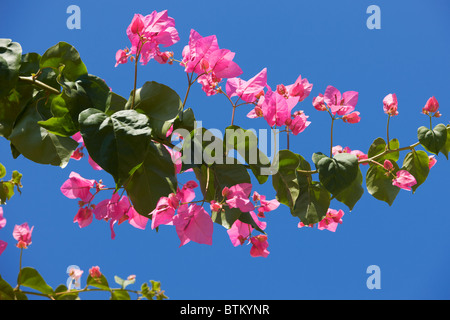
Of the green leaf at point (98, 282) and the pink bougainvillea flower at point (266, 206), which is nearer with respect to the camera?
the pink bougainvillea flower at point (266, 206)

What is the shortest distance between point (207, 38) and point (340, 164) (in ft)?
0.83

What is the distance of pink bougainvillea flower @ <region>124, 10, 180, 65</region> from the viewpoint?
Result: 0.57 m

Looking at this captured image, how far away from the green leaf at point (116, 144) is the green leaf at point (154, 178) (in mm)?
89

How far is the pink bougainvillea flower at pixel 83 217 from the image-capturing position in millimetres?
661

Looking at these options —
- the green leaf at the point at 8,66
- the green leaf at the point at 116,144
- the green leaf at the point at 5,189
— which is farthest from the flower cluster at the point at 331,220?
the green leaf at the point at 5,189

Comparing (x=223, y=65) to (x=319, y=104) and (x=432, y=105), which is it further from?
(x=432, y=105)

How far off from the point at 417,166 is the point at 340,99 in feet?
0.65

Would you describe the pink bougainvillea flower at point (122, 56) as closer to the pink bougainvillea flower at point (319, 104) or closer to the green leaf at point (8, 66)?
the green leaf at point (8, 66)

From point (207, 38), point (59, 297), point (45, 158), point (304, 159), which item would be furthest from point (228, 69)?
point (59, 297)

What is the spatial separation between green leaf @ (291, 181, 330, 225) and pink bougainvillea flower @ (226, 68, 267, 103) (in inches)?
6.3

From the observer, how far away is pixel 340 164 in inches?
21.8

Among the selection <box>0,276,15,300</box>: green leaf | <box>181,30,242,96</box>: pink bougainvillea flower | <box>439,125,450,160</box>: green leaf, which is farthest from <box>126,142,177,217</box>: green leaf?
<box>439,125,450,160</box>: green leaf

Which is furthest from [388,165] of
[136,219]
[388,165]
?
[136,219]
